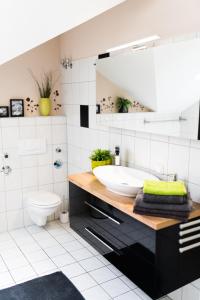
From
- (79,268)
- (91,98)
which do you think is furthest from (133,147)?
(79,268)

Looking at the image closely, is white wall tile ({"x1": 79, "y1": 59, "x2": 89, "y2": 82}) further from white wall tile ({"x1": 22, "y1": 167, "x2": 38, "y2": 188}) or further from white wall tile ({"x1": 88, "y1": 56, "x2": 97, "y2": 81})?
white wall tile ({"x1": 22, "y1": 167, "x2": 38, "y2": 188})

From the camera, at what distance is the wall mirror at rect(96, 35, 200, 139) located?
6.37ft

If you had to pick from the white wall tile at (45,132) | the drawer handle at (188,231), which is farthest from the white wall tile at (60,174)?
the drawer handle at (188,231)

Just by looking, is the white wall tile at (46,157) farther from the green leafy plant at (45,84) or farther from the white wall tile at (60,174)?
the green leafy plant at (45,84)

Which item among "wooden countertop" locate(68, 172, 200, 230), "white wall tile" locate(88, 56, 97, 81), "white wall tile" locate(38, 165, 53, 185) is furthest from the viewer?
"white wall tile" locate(38, 165, 53, 185)

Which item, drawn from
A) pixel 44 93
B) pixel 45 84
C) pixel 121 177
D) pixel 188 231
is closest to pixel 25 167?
pixel 44 93

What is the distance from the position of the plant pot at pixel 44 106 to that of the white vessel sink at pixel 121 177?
4.21ft

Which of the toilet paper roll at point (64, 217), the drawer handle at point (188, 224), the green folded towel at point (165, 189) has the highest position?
the green folded towel at point (165, 189)

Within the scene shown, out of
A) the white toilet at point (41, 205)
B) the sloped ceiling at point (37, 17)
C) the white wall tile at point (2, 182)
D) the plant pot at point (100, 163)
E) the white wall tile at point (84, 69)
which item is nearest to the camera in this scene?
the sloped ceiling at point (37, 17)

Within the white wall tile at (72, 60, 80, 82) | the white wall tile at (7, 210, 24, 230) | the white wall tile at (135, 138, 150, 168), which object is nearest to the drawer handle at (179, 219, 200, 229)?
the white wall tile at (135, 138, 150, 168)

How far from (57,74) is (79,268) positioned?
218 centimetres

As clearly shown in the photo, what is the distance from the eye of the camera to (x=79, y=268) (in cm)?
275

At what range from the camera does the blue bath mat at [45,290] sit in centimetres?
233

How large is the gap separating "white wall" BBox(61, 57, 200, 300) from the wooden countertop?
0.29m
